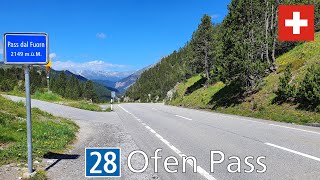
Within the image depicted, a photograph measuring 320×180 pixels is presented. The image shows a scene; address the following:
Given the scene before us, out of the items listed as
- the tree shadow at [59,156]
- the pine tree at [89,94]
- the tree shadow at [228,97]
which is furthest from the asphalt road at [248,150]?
the pine tree at [89,94]

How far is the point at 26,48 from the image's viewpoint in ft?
21.7

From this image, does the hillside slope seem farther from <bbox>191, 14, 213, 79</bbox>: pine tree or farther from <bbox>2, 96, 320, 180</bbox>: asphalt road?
<bbox>191, 14, 213, 79</bbox>: pine tree

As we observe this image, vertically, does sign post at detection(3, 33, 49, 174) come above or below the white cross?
below

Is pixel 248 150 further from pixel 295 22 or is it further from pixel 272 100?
pixel 272 100

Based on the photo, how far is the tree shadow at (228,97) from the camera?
103 feet

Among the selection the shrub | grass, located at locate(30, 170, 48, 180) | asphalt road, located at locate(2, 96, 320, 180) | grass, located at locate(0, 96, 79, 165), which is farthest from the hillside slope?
grass, located at locate(30, 170, 48, 180)

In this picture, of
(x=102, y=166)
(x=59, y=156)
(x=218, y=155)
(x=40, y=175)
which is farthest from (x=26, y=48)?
(x=218, y=155)

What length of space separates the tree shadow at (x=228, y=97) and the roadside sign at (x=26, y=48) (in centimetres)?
2517

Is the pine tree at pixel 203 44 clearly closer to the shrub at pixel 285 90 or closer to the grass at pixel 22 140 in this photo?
the shrub at pixel 285 90

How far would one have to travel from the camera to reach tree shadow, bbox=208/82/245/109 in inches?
1231

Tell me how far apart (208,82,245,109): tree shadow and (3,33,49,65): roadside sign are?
991 inches

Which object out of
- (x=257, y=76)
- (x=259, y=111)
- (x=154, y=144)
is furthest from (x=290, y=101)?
(x=154, y=144)

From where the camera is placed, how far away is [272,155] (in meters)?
8.52

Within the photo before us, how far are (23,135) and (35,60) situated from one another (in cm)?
514
